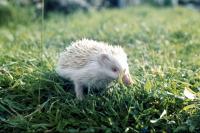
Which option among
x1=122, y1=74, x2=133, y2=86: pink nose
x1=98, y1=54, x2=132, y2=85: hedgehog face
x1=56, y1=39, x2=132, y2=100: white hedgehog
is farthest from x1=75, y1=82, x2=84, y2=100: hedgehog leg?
x1=122, y1=74, x2=133, y2=86: pink nose

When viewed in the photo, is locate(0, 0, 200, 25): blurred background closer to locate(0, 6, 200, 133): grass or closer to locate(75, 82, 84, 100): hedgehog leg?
locate(0, 6, 200, 133): grass

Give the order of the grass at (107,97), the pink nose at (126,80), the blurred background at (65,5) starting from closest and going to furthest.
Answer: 1. the grass at (107,97)
2. the pink nose at (126,80)
3. the blurred background at (65,5)

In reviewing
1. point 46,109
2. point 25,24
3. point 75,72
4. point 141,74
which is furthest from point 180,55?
point 25,24

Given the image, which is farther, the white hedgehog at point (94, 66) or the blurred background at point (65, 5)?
the blurred background at point (65, 5)

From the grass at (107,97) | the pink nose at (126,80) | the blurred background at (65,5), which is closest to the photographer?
the grass at (107,97)

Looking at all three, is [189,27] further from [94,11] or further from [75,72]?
A: [75,72]

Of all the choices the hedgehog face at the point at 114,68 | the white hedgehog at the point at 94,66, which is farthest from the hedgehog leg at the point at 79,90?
the hedgehog face at the point at 114,68

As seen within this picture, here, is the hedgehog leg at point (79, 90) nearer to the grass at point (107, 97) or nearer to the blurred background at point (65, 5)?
the grass at point (107, 97)

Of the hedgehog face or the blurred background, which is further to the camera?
the blurred background
